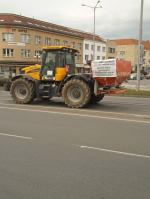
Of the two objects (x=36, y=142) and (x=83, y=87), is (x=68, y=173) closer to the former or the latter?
(x=36, y=142)

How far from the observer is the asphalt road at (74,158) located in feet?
12.0

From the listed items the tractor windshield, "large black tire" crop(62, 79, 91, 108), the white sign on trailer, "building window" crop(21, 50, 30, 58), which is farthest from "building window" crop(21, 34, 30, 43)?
the white sign on trailer

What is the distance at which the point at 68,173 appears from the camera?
4.21m

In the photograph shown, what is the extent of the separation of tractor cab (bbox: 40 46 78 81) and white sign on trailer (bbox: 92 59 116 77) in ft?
5.77

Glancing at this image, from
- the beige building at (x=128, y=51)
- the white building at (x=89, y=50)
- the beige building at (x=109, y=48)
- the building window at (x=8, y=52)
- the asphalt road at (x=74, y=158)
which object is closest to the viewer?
the asphalt road at (x=74, y=158)

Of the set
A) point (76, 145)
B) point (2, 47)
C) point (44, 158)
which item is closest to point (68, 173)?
point (44, 158)

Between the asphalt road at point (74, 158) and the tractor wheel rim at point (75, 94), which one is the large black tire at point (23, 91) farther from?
the asphalt road at point (74, 158)

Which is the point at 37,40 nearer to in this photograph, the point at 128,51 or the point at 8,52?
the point at 8,52

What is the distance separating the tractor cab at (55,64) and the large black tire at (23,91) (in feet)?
2.25

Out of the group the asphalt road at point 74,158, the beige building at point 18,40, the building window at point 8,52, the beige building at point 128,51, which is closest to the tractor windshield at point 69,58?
the asphalt road at point 74,158

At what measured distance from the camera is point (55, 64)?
11.7 m

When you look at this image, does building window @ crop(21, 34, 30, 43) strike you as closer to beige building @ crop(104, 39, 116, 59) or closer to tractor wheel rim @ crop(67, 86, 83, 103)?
beige building @ crop(104, 39, 116, 59)

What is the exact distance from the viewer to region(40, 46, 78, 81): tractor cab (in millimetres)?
11672

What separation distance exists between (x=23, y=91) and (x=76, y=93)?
2830mm
